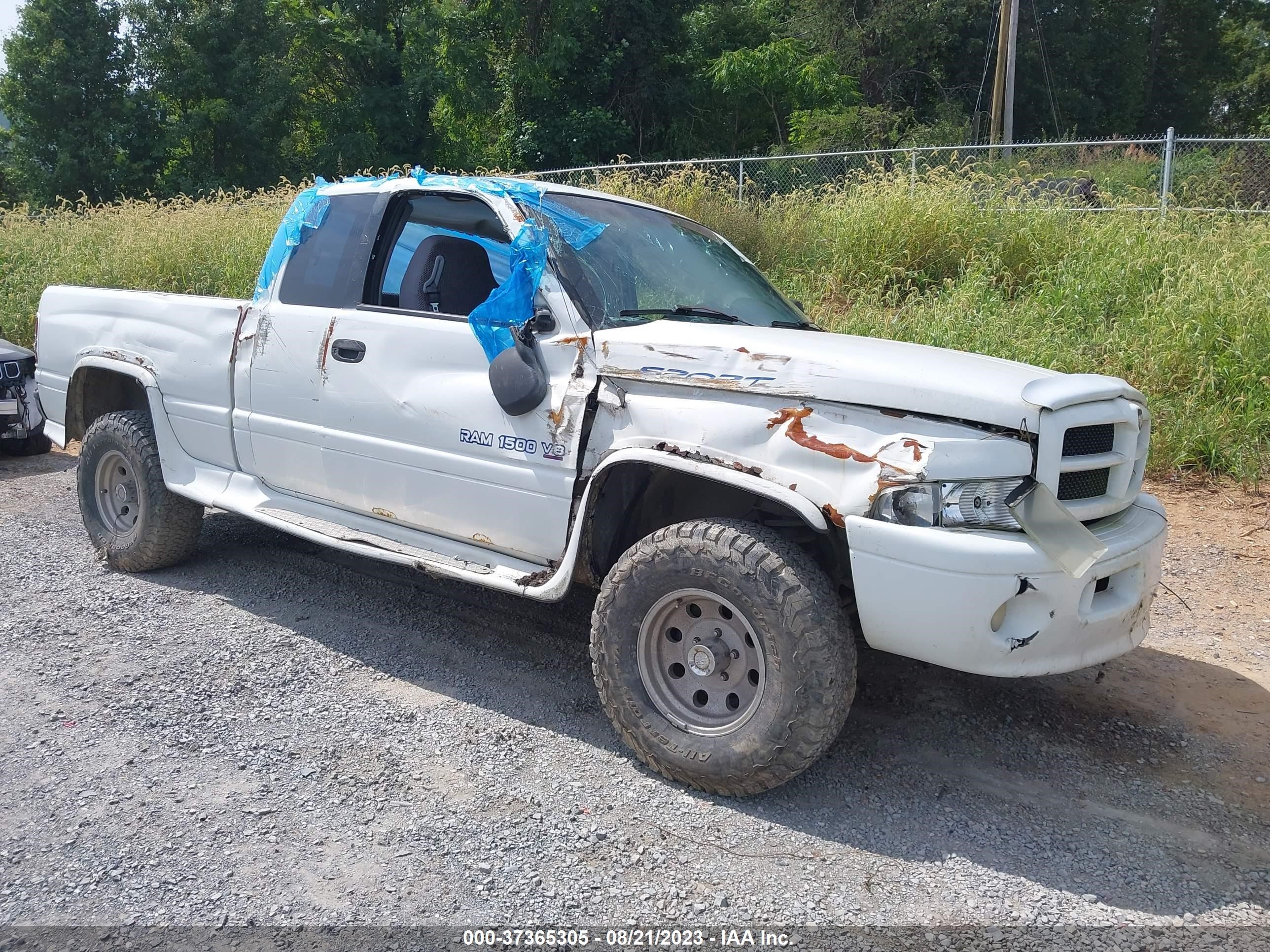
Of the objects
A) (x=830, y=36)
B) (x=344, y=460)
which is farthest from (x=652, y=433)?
(x=830, y=36)

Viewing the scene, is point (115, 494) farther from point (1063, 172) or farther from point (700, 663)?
point (1063, 172)

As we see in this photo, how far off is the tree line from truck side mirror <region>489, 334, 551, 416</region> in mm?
23271

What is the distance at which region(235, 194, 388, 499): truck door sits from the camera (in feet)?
14.8

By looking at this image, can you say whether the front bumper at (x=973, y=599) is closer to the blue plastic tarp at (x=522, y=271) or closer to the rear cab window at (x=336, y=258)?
the blue plastic tarp at (x=522, y=271)

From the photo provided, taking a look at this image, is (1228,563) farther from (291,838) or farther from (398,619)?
(291,838)

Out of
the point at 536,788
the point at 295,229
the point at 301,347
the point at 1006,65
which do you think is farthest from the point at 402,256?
the point at 1006,65

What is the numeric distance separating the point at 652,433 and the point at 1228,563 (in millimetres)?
4019

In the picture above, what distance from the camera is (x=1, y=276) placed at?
43.8ft

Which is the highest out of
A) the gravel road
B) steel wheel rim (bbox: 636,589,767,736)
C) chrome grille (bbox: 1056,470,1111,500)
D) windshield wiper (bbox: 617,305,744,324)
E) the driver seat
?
the driver seat

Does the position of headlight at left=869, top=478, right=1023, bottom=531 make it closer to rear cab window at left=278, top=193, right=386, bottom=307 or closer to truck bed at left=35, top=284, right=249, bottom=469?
rear cab window at left=278, top=193, right=386, bottom=307

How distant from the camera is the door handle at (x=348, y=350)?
170 inches

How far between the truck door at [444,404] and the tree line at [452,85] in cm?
2253

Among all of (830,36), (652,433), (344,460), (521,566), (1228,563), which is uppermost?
(830,36)

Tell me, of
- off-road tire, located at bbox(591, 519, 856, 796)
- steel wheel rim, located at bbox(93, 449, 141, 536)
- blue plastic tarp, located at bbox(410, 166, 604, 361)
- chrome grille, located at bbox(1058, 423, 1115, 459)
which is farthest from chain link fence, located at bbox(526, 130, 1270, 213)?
off-road tire, located at bbox(591, 519, 856, 796)
